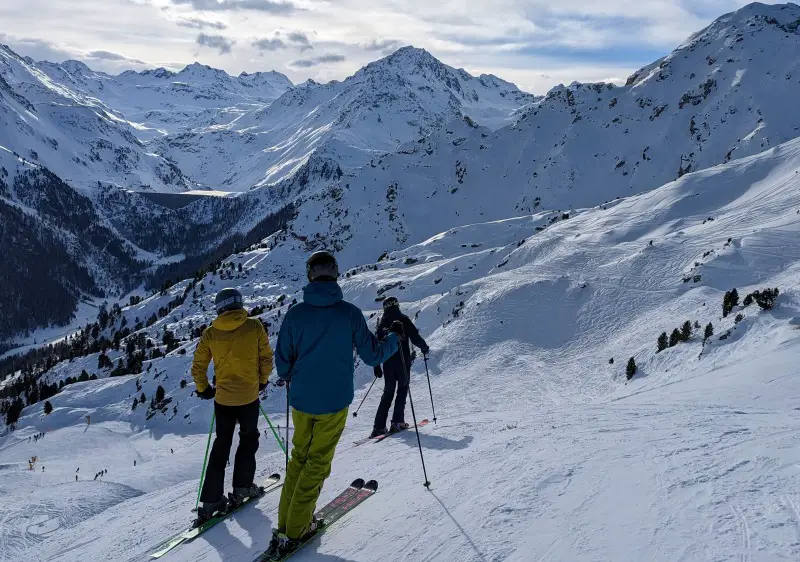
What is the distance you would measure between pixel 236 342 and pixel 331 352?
5.99 ft

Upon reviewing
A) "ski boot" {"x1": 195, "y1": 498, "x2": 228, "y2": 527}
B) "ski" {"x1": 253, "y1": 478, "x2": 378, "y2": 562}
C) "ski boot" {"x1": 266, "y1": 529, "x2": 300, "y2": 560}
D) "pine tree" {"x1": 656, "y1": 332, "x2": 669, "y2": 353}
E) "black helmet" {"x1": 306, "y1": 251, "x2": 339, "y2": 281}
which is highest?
"black helmet" {"x1": 306, "y1": 251, "x2": 339, "y2": 281}

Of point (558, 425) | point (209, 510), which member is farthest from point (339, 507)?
point (558, 425)

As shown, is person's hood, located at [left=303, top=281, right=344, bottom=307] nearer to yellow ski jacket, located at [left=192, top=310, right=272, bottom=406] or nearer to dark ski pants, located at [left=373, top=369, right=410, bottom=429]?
yellow ski jacket, located at [left=192, top=310, right=272, bottom=406]

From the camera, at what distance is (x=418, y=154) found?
119875mm

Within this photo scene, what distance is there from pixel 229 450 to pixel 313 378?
93.5 inches

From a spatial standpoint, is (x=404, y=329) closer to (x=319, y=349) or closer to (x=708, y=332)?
(x=319, y=349)

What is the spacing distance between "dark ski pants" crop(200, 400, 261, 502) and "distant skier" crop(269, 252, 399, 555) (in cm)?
171

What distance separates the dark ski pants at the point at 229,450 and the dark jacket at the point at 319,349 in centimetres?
186

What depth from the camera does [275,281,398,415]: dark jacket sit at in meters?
5.40

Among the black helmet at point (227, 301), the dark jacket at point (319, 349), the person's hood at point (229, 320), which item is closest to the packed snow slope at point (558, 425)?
the dark jacket at point (319, 349)

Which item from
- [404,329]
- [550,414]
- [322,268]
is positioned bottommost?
[550,414]

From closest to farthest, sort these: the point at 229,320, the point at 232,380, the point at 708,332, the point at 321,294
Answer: the point at 321,294 < the point at 229,320 < the point at 232,380 < the point at 708,332

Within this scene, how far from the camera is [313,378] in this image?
543 centimetres

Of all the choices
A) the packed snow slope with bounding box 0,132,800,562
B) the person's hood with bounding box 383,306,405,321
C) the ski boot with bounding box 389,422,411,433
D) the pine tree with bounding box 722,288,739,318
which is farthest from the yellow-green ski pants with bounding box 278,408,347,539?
the pine tree with bounding box 722,288,739,318
